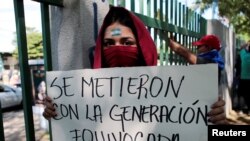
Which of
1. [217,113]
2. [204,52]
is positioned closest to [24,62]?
[217,113]

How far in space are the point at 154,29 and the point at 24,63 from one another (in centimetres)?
175

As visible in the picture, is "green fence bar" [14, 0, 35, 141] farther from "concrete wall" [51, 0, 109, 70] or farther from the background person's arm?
the background person's arm

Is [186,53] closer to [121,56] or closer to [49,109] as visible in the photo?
[121,56]

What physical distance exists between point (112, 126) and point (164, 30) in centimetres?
208

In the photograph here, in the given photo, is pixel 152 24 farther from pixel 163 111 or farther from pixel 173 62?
pixel 163 111

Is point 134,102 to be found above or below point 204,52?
below

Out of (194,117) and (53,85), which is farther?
(53,85)

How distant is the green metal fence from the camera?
181 centimetres

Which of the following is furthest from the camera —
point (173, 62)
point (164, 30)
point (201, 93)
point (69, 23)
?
point (173, 62)

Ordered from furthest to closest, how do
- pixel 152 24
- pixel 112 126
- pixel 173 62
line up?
1. pixel 173 62
2. pixel 152 24
3. pixel 112 126

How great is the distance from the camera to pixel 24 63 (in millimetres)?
1817

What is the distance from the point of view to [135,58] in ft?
6.02

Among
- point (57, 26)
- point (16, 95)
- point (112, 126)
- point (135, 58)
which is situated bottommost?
point (16, 95)

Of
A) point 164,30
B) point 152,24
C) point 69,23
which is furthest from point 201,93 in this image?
point 164,30
